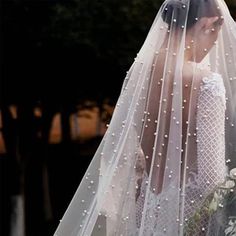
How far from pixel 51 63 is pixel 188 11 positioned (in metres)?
8.83

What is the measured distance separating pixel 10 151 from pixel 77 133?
1283 cm

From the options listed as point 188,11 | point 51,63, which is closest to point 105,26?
point 51,63

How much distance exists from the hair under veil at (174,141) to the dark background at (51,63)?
5763mm

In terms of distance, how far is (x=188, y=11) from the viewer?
2.72m

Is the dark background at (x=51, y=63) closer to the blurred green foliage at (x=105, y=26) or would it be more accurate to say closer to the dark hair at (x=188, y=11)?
the blurred green foliage at (x=105, y=26)

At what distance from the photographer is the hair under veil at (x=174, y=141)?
8.54 ft

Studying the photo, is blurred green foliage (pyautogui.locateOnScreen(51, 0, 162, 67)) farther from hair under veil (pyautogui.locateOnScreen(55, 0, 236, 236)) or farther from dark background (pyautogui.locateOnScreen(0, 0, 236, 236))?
hair under veil (pyautogui.locateOnScreen(55, 0, 236, 236))

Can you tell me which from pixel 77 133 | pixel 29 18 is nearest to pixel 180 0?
pixel 29 18

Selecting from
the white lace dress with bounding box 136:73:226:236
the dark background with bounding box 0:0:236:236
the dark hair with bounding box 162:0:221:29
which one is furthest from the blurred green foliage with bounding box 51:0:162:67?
the white lace dress with bounding box 136:73:226:236

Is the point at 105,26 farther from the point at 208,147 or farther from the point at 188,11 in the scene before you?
the point at 208,147

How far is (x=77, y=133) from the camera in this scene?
82.0ft

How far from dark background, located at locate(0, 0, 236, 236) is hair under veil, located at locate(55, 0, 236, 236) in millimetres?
5763

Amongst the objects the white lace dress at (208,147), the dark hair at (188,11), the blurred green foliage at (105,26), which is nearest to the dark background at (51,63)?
the blurred green foliage at (105,26)

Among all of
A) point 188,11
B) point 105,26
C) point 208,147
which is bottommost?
point 105,26
